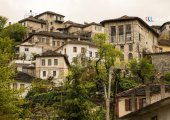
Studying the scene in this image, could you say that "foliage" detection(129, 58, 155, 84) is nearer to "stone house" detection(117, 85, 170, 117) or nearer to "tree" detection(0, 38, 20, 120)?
"stone house" detection(117, 85, 170, 117)

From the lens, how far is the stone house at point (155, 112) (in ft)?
78.1

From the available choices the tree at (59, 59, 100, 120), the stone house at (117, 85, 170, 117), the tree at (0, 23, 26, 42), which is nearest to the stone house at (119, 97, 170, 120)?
the tree at (59, 59, 100, 120)

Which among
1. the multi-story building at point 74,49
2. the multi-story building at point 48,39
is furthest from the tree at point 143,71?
the multi-story building at point 48,39

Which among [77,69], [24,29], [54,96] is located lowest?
[54,96]

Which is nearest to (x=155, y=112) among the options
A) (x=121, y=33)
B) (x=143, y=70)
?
(x=143, y=70)

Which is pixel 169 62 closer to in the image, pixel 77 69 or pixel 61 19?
pixel 77 69

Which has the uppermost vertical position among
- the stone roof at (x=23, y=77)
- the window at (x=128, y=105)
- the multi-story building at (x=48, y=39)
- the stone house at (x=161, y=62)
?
the multi-story building at (x=48, y=39)

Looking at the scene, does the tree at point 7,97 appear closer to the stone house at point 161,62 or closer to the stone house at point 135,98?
the stone house at point 135,98

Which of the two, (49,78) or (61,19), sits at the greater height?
(61,19)

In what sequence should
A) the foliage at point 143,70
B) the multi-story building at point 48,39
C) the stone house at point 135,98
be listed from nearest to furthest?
1. the stone house at point 135,98
2. the foliage at point 143,70
3. the multi-story building at point 48,39

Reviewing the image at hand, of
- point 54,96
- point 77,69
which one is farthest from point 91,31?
point 77,69

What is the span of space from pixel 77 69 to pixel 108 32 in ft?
207

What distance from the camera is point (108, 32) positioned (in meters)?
95.8

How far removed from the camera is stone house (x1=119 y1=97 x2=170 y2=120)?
2380 cm
